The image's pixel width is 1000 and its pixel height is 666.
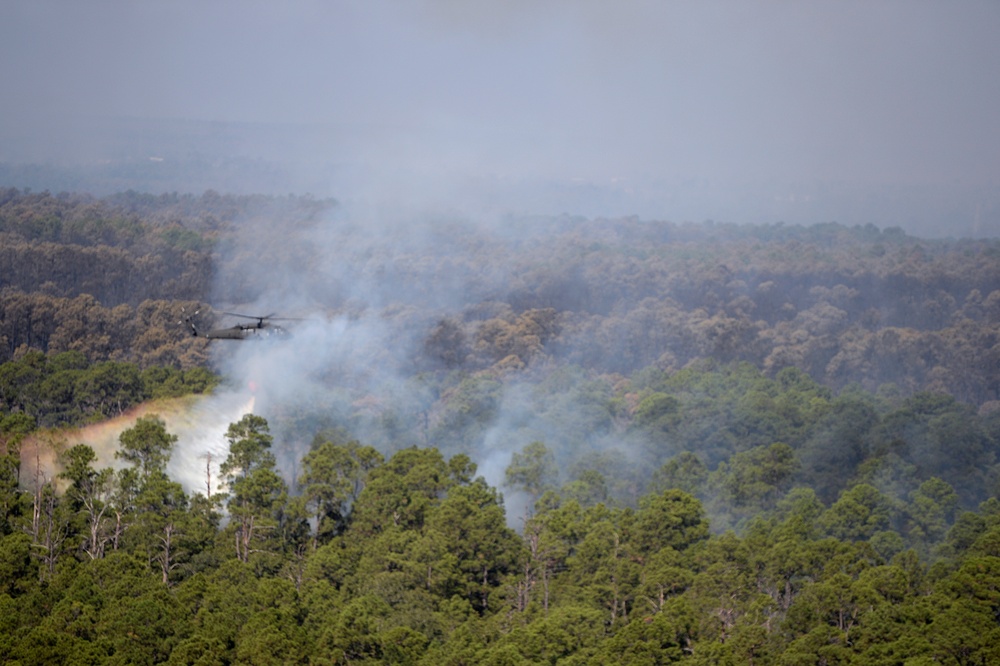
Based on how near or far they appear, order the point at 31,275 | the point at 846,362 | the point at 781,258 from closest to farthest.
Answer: the point at 846,362 < the point at 31,275 < the point at 781,258

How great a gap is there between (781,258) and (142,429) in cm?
10933

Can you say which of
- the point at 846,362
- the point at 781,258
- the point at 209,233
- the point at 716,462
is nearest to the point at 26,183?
the point at 209,233

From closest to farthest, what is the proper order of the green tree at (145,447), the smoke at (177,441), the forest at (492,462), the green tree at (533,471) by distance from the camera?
the forest at (492,462) → the green tree at (145,447) → the smoke at (177,441) → the green tree at (533,471)

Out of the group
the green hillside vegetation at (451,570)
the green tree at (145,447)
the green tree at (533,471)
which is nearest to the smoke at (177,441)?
the green tree at (145,447)

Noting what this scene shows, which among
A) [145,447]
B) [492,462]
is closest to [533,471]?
[492,462]

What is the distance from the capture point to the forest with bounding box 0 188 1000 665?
119 ft

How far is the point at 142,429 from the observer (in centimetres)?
5034

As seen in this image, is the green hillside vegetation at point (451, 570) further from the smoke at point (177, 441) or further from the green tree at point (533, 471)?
the smoke at point (177, 441)

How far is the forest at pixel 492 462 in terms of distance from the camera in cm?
3634

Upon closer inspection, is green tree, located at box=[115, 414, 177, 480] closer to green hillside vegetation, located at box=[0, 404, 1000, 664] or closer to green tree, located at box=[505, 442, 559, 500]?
green hillside vegetation, located at box=[0, 404, 1000, 664]

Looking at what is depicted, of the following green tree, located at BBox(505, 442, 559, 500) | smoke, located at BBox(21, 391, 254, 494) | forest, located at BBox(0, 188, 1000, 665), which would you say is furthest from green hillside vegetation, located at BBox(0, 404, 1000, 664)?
smoke, located at BBox(21, 391, 254, 494)

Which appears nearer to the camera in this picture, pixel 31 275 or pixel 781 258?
pixel 31 275

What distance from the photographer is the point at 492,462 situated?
2655 inches

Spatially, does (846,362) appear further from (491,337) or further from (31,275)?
(31,275)
